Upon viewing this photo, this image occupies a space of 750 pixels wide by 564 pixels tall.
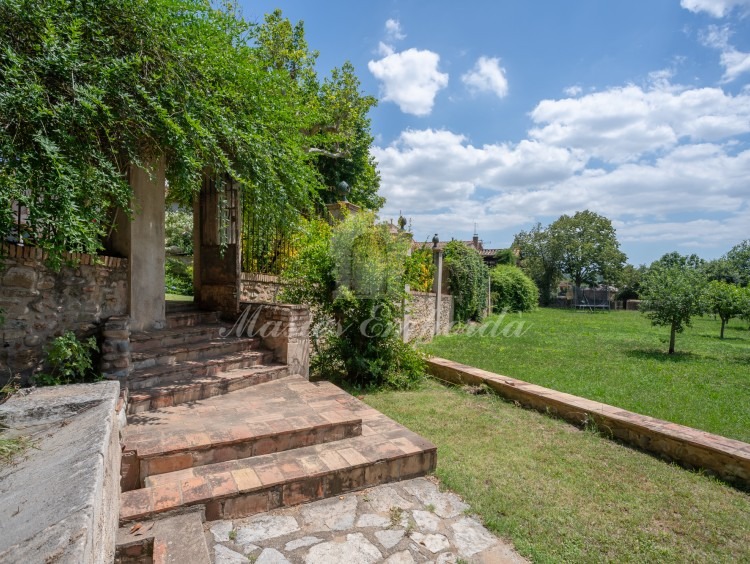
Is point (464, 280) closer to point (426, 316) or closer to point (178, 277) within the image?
point (426, 316)

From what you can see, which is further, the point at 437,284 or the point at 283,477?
the point at 437,284

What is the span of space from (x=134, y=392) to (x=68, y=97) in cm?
271

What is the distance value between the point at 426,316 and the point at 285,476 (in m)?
8.60

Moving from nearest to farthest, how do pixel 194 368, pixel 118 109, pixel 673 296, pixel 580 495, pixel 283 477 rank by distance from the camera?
pixel 283 477 → pixel 580 495 → pixel 118 109 → pixel 194 368 → pixel 673 296

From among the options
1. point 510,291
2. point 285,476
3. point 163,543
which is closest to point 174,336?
point 285,476

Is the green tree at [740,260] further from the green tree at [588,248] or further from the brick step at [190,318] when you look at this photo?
the brick step at [190,318]

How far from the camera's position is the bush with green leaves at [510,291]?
65.7 feet

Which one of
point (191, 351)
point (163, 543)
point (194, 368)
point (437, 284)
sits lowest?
point (163, 543)

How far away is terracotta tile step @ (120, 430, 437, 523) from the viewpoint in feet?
8.77

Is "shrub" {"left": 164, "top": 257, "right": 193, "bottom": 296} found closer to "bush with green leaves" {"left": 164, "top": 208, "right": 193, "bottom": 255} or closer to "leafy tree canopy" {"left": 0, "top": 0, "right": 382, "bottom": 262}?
"bush with green leaves" {"left": 164, "top": 208, "right": 193, "bottom": 255}

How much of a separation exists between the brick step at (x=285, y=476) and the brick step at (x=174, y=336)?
6.48 ft

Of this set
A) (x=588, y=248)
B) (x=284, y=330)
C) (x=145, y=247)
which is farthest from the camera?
(x=588, y=248)

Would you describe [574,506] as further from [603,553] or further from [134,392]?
[134,392]

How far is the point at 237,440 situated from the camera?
3.25 m
